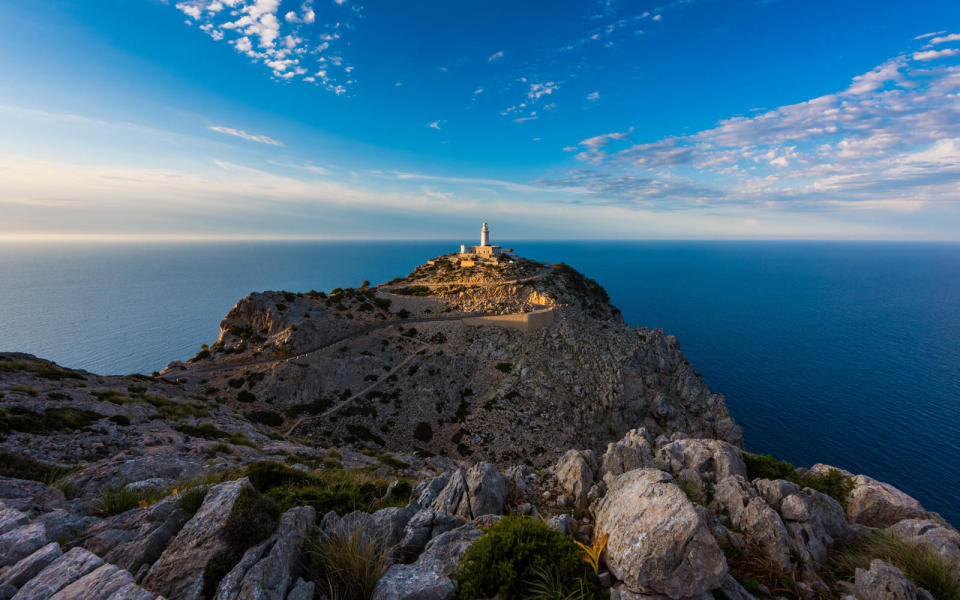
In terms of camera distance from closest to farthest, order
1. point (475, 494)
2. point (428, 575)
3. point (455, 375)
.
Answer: point (428, 575) → point (475, 494) → point (455, 375)

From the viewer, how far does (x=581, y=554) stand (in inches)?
263

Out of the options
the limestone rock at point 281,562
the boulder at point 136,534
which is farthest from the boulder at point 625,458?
the boulder at point 136,534

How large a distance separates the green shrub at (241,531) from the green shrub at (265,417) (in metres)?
31.1

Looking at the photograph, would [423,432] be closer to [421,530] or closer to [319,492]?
[319,492]

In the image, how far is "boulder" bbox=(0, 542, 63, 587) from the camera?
597 cm

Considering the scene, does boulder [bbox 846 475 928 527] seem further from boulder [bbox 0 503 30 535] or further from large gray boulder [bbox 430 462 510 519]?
boulder [bbox 0 503 30 535]

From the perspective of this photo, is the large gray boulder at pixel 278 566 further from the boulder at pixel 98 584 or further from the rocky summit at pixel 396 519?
the boulder at pixel 98 584

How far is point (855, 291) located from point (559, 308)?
18635 cm

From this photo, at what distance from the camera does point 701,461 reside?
14453 mm

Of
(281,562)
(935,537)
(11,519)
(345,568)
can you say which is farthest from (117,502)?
(935,537)

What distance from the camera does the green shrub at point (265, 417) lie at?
32969 mm

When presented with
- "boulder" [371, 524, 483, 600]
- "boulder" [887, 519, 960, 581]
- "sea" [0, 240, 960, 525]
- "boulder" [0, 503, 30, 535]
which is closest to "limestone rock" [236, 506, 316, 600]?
"boulder" [371, 524, 483, 600]

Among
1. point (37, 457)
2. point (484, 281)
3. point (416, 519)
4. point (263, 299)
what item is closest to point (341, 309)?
point (263, 299)

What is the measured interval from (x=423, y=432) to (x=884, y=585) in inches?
1409
